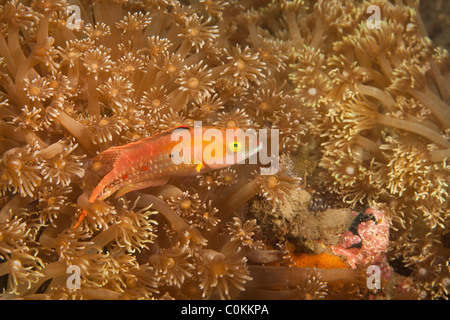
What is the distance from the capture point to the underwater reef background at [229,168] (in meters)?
2.92

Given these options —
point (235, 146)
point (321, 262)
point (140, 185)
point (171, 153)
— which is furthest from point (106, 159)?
point (321, 262)

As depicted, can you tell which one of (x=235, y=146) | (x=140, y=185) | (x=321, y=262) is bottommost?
(x=321, y=262)

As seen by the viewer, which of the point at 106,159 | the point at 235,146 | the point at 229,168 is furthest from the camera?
the point at 229,168

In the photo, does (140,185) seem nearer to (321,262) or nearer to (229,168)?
(229,168)

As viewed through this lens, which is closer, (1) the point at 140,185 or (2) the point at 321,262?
(1) the point at 140,185

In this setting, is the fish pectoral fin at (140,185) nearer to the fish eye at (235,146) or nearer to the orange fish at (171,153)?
the orange fish at (171,153)

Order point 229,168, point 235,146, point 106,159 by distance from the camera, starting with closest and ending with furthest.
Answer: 1. point 235,146
2. point 106,159
3. point 229,168

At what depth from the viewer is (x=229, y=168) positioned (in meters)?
3.50

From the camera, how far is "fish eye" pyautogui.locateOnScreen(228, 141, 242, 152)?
110 inches

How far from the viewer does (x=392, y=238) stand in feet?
12.9

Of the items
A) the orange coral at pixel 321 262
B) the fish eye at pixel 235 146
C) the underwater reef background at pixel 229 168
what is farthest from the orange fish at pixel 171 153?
the orange coral at pixel 321 262

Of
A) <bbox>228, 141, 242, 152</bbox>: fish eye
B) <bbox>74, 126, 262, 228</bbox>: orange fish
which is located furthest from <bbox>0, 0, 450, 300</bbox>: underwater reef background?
<bbox>228, 141, 242, 152</bbox>: fish eye

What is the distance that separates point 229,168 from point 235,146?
A: 2.35ft

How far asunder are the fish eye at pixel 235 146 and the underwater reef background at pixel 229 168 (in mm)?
489
